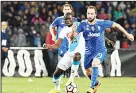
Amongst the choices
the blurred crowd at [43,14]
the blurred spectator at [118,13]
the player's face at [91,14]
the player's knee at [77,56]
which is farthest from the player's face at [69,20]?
the blurred spectator at [118,13]

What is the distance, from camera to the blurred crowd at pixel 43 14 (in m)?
23.9

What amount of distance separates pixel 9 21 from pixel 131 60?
7275mm

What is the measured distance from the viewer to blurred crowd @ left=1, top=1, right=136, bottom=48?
23859 millimetres

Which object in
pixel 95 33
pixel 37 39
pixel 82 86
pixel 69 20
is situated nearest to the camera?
pixel 95 33

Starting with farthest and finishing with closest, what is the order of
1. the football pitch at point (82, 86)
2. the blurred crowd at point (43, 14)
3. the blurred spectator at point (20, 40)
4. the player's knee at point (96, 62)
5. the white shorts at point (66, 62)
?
the blurred crowd at point (43, 14), the blurred spectator at point (20, 40), the football pitch at point (82, 86), the white shorts at point (66, 62), the player's knee at point (96, 62)

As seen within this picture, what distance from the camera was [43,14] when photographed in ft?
82.4

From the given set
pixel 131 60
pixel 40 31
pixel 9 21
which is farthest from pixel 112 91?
pixel 9 21

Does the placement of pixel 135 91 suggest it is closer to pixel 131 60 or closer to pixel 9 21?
pixel 131 60

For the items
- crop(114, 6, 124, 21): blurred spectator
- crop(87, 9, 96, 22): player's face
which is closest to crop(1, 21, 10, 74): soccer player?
crop(114, 6, 124, 21): blurred spectator

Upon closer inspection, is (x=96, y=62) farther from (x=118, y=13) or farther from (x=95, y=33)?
(x=118, y=13)

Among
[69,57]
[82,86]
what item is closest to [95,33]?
[69,57]

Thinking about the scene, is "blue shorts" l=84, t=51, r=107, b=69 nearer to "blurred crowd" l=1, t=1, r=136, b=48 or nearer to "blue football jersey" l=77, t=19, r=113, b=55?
"blue football jersey" l=77, t=19, r=113, b=55

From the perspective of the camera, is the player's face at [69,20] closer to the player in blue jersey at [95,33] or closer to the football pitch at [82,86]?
the player in blue jersey at [95,33]

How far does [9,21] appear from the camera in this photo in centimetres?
2512
